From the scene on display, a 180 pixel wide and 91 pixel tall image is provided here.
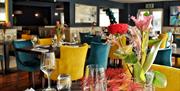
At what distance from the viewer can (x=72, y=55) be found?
128 inches

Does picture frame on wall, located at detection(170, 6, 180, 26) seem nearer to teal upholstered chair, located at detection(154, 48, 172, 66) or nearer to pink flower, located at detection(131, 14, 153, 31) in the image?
teal upholstered chair, located at detection(154, 48, 172, 66)

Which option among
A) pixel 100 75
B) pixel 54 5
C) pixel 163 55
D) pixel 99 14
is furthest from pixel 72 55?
pixel 54 5

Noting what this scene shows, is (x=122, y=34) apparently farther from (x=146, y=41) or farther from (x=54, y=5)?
(x=54, y=5)

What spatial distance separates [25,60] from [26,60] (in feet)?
0.06

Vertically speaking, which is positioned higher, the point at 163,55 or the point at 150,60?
the point at 150,60

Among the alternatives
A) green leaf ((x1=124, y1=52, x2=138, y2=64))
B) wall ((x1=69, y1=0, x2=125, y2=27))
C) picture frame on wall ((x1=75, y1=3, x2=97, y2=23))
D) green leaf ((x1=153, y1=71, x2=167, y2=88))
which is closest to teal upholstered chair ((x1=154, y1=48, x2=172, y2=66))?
green leaf ((x1=153, y1=71, x2=167, y2=88))

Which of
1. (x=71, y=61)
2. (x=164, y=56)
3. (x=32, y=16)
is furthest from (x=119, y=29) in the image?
(x=32, y=16)

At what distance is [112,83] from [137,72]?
132mm

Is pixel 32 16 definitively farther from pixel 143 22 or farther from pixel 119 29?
pixel 143 22

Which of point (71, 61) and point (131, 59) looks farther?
point (71, 61)

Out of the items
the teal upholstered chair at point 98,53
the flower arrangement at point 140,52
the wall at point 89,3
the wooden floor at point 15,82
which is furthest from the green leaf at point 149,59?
the wall at point 89,3

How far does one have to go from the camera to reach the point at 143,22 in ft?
3.52

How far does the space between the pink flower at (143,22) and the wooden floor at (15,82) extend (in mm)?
3796

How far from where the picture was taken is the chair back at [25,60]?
399cm
